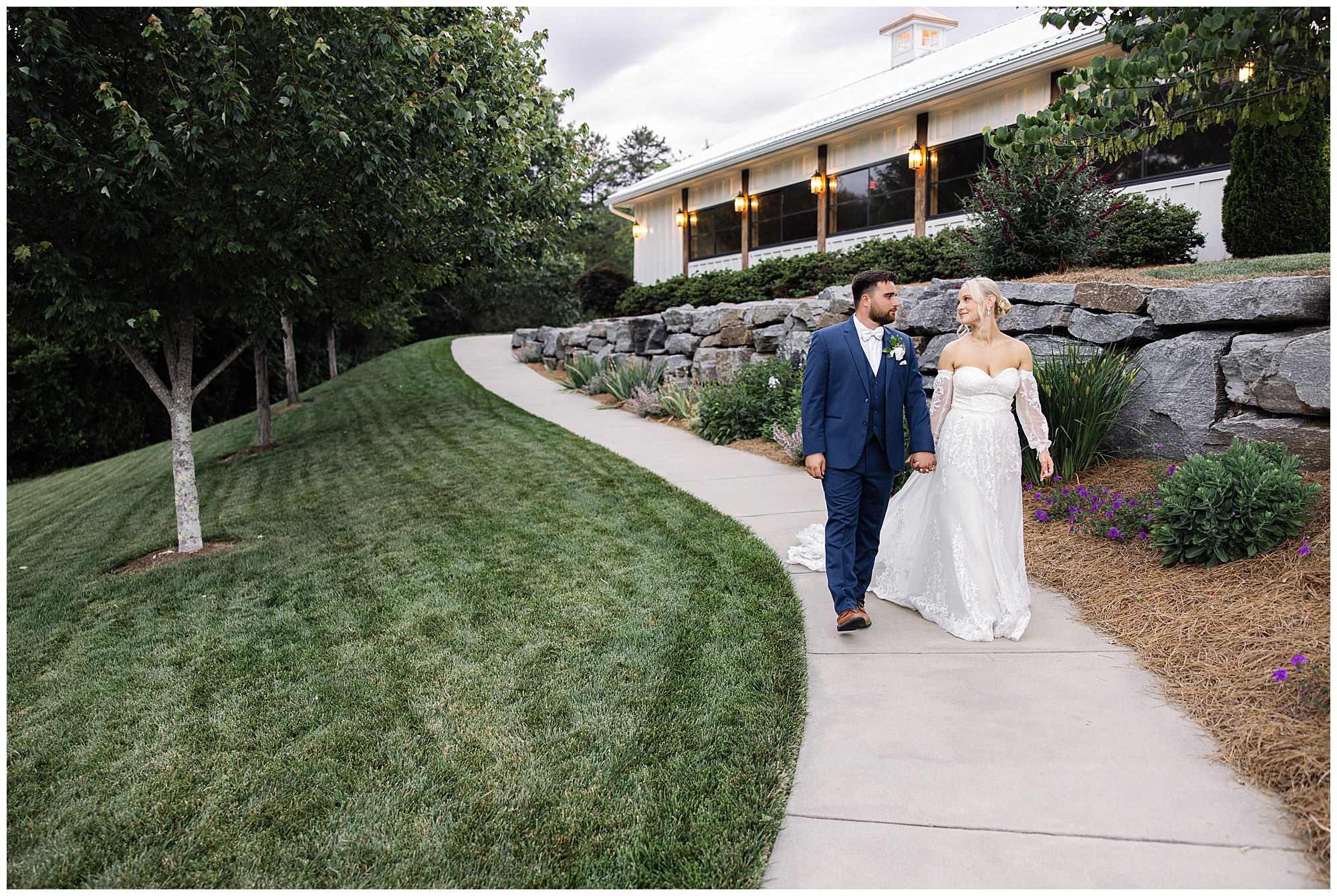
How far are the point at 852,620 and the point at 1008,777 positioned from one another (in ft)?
4.44

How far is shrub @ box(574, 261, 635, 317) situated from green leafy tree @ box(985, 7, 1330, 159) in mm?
17478

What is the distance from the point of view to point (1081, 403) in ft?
19.9

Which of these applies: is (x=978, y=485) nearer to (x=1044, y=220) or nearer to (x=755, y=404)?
(x=1044, y=220)

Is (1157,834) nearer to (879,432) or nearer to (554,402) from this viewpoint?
(879,432)

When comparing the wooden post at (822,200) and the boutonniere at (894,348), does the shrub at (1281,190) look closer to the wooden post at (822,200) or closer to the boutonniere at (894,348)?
the boutonniere at (894,348)

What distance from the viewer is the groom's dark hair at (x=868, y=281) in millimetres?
4270

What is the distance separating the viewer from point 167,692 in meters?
3.96

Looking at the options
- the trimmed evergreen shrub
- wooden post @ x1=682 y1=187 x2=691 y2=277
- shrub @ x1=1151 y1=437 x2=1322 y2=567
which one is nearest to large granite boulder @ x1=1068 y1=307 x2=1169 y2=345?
shrub @ x1=1151 y1=437 x2=1322 y2=567

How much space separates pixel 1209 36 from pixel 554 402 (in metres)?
11.5

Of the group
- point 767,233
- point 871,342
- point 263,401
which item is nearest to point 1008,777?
point 871,342

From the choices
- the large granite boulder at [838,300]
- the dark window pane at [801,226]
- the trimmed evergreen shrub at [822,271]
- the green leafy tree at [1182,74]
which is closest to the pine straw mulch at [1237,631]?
the green leafy tree at [1182,74]

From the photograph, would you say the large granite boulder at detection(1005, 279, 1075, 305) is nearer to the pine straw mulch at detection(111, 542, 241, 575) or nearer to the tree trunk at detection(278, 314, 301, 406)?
the pine straw mulch at detection(111, 542, 241, 575)

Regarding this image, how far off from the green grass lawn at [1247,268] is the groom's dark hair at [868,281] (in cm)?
386

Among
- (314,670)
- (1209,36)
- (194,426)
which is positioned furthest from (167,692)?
(194,426)
